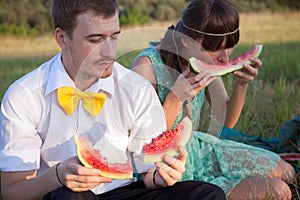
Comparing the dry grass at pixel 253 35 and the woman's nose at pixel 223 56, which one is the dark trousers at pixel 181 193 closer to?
the woman's nose at pixel 223 56

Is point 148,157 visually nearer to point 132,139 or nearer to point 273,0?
point 132,139

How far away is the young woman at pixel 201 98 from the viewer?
10.2ft

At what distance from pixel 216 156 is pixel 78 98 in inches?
45.4

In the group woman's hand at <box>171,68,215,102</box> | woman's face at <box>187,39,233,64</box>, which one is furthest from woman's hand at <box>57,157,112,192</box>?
woman's face at <box>187,39,233,64</box>

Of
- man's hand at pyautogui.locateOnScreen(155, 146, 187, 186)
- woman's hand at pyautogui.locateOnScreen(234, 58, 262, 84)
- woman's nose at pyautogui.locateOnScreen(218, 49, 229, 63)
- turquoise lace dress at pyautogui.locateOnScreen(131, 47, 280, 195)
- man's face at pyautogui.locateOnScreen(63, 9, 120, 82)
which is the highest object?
man's face at pyautogui.locateOnScreen(63, 9, 120, 82)

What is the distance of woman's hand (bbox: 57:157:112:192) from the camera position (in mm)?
2129

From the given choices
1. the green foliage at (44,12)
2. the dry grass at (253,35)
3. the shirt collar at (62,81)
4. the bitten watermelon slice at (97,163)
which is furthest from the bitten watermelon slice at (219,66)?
the green foliage at (44,12)

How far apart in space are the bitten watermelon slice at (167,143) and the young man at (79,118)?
0.05 meters

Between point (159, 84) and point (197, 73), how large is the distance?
0.81ft

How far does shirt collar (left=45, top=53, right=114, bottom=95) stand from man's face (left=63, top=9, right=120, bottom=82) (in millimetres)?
44

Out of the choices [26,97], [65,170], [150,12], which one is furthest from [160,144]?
[150,12]

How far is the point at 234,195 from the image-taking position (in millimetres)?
3100

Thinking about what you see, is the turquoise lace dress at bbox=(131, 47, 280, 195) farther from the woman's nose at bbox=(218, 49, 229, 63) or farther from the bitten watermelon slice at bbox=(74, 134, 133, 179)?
the bitten watermelon slice at bbox=(74, 134, 133, 179)

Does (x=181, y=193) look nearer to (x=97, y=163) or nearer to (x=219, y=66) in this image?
(x=97, y=163)
